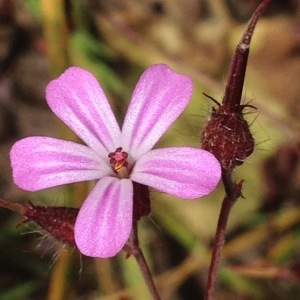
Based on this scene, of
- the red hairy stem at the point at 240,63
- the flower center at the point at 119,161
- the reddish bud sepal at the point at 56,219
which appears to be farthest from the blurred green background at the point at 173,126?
the red hairy stem at the point at 240,63

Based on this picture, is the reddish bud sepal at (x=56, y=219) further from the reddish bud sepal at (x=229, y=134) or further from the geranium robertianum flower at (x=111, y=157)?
the reddish bud sepal at (x=229, y=134)

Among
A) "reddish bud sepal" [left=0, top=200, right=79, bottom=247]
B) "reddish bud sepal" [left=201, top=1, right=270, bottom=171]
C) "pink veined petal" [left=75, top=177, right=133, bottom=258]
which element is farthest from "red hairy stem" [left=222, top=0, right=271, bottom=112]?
"reddish bud sepal" [left=0, top=200, right=79, bottom=247]

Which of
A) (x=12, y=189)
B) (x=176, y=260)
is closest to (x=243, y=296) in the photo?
(x=176, y=260)

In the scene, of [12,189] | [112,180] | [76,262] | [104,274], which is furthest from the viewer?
[12,189]

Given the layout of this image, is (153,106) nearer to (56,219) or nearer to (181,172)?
(181,172)

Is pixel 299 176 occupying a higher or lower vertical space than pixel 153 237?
higher

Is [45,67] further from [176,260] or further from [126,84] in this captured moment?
[176,260]

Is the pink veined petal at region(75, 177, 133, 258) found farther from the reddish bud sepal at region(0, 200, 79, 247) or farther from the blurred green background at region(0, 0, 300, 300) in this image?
the blurred green background at region(0, 0, 300, 300)
